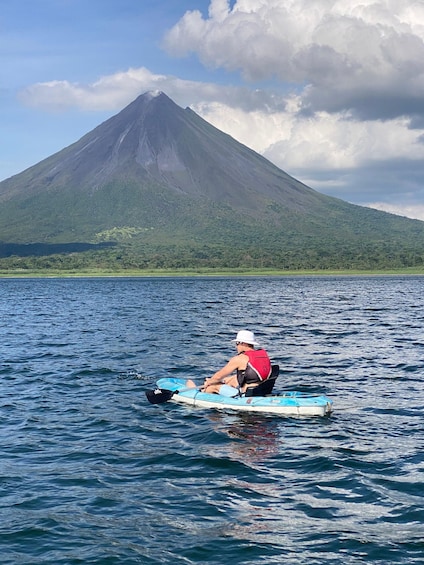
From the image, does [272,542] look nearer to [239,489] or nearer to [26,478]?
[239,489]

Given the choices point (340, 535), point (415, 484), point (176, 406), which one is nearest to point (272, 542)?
→ point (340, 535)

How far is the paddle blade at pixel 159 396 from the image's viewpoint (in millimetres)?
24281

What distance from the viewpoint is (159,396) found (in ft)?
79.7

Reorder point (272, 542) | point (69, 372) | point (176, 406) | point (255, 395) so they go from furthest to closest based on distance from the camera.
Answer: point (69, 372)
point (176, 406)
point (255, 395)
point (272, 542)

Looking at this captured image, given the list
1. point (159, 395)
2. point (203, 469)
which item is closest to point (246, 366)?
point (159, 395)

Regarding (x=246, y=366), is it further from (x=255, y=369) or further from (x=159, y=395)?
(x=159, y=395)

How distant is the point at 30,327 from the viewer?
58094 mm

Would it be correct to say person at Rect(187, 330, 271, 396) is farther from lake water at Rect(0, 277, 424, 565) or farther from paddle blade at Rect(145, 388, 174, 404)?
paddle blade at Rect(145, 388, 174, 404)

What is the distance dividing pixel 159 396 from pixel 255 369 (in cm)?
390

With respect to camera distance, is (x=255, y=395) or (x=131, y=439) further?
(x=255, y=395)

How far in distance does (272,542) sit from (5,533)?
4871 millimetres

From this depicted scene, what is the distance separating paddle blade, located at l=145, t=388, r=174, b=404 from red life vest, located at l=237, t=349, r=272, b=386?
2.94 meters

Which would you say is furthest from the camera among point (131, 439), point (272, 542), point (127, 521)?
point (131, 439)

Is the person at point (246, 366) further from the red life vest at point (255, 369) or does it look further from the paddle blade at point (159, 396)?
the paddle blade at point (159, 396)
